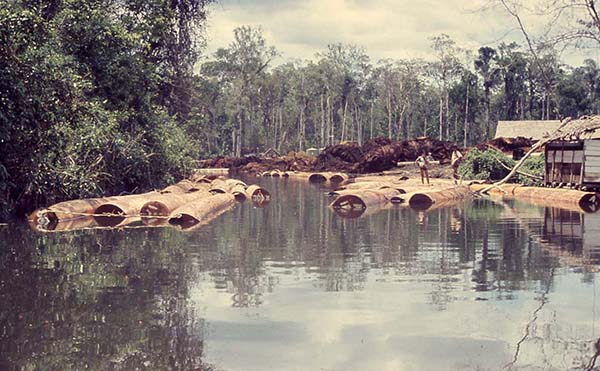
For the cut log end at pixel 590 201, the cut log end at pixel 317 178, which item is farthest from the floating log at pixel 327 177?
the cut log end at pixel 590 201

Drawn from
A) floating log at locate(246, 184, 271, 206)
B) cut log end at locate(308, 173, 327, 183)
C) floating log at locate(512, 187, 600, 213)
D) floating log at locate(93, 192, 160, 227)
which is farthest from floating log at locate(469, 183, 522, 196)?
floating log at locate(93, 192, 160, 227)

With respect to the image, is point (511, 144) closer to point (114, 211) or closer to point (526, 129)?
point (526, 129)

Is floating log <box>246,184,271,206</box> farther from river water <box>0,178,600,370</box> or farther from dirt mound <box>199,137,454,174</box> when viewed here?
dirt mound <box>199,137,454,174</box>

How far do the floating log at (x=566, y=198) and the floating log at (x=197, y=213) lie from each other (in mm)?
10684

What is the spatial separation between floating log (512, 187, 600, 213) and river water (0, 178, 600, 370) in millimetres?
7716

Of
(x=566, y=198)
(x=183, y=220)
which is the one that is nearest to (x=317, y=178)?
(x=566, y=198)

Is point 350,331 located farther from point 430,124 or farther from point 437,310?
point 430,124

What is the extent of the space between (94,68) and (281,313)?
58.7 feet

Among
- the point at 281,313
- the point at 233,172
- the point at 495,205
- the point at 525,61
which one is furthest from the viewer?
the point at 525,61

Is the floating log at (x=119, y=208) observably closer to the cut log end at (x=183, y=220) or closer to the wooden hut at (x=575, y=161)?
the cut log end at (x=183, y=220)

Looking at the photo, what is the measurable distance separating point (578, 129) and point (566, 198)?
2686mm

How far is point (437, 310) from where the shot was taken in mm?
8016

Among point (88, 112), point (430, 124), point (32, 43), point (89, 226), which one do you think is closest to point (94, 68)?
point (88, 112)

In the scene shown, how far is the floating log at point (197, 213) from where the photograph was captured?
17078 millimetres
